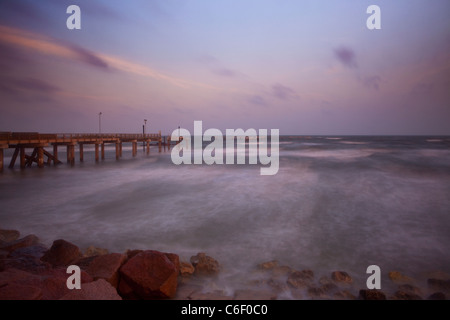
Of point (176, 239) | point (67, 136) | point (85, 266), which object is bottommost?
point (176, 239)

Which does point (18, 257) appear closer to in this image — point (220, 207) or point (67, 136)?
point (220, 207)

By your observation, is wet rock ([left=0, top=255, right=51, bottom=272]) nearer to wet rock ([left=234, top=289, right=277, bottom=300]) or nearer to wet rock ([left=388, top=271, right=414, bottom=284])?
wet rock ([left=234, top=289, right=277, bottom=300])

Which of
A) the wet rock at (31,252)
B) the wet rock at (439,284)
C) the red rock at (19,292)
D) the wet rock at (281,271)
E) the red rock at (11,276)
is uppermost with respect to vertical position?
the red rock at (19,292)

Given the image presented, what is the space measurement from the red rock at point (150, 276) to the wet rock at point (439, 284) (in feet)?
19.3

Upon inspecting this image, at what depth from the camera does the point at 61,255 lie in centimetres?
628

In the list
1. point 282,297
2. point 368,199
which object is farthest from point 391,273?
point 368,199

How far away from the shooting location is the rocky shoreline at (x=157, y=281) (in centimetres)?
434

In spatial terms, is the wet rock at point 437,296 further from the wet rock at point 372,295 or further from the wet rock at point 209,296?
the wet rock at point 209,296

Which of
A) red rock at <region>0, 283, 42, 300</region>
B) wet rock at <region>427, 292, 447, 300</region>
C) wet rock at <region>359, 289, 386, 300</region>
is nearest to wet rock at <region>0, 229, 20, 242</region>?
red rock at <region>0, 283, 42, 300</region>

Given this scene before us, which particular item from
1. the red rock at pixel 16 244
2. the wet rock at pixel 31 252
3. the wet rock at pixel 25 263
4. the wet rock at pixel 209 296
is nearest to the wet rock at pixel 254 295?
the wet rock at pixel 209 296

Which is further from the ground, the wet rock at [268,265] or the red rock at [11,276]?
the red rock at [11,276]

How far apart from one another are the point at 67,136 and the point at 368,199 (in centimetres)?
2881

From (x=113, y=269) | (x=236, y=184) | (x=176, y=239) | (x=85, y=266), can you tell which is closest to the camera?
(x=113, y=269)
